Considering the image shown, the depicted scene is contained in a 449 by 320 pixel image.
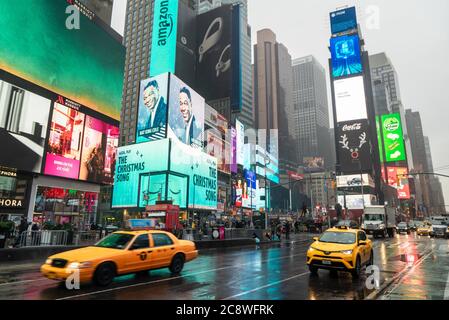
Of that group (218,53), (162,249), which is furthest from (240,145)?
(162,249)

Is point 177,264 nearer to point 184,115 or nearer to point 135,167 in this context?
point 135,167

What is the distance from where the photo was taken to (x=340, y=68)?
109562 millimetres

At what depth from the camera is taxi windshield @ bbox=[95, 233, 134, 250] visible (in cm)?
1001

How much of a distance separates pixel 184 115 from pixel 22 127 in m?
38.2

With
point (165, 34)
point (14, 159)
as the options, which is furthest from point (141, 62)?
point (14, 159)

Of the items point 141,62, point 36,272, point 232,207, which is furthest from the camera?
point 141,62

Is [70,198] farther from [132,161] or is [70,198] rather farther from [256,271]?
[256,271]

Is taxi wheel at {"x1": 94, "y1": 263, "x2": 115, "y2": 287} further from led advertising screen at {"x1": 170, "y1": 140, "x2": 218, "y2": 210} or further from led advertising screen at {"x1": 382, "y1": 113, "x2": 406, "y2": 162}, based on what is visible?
led advertising screen at {"x1": 382, "y1": 113, "x2": 406, "y2": 162}

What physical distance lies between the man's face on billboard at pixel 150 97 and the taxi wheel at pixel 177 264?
174 feet

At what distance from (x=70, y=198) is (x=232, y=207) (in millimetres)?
61347

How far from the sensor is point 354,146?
107438 mm

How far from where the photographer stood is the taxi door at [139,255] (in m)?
9.84

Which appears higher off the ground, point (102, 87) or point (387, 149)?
point (387, 149)
